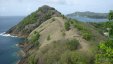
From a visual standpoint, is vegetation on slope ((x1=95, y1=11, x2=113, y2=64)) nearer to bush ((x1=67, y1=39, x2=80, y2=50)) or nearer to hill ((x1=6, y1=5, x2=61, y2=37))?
bush ((x1=67, y1=39, x2=80, y2=50))

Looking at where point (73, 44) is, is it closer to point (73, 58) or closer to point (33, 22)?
point (73, 58)

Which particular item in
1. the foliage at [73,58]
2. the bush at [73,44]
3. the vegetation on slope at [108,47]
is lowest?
the foliage at [73,58]

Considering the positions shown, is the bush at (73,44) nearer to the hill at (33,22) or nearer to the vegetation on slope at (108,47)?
the vegetation on slope at (108,47)

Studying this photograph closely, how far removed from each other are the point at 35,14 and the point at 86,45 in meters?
109

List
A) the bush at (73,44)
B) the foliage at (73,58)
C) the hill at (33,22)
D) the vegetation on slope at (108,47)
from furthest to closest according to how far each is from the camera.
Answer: the hill at (33,22)
the bush at (73,44)
the foliage at (73,58)
the vegetation on slope at (108,47)

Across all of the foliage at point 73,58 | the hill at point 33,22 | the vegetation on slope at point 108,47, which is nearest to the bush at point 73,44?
the foliage at point 73,58

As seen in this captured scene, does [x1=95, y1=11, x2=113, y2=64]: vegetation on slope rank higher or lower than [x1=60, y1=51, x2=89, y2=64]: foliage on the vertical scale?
higher

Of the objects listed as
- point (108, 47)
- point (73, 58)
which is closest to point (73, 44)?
point (73, 58)

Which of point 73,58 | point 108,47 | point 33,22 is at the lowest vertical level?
point 73,58

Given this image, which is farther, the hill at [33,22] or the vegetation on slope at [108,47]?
the hill at [33,22]

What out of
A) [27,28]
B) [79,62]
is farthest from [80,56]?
[27,28]

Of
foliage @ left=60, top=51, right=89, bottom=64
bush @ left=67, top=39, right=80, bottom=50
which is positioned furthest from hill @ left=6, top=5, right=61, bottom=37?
foliage @ left=60, top=51, right=89, bottom=64

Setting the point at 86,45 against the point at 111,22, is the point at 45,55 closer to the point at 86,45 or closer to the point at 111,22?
the point at 86,45

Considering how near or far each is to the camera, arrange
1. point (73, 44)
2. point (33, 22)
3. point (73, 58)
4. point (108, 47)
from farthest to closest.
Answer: point (33, 22) < point (73, 44) < point (73, 58) < point (108, 47)
